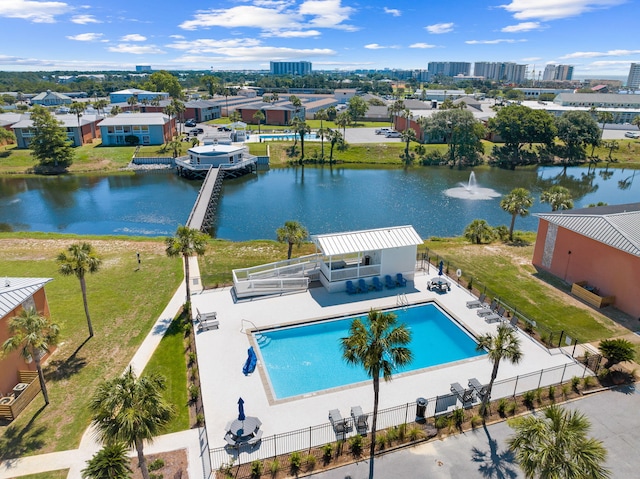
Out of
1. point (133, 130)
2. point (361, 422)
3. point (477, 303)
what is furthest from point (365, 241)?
point (133, 130)

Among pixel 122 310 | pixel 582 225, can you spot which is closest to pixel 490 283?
pixel 582 225

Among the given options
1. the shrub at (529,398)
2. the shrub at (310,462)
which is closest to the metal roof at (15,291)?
the shrub at (310,462)

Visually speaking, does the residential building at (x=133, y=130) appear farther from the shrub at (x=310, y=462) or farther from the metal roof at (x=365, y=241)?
the shrub at (x=310, y=462)

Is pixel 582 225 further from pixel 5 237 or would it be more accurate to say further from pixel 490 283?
pixel 5 237

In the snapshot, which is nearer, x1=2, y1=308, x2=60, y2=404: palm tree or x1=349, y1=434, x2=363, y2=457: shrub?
x1=349, y1=434, x2=363, y2=457: shrub

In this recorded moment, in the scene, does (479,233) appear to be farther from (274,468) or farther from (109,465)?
(109,465)

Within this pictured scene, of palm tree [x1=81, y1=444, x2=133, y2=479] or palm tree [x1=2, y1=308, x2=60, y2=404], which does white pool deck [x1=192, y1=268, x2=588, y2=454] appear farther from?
palm tree [x1=2, y1=308, x2=60, y2=404]

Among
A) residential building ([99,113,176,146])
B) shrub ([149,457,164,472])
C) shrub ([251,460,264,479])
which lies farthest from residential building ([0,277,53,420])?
residential building ([99,113,176,146])
